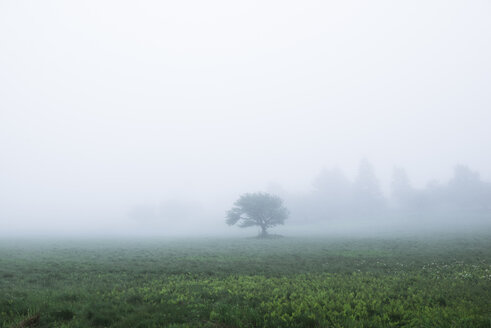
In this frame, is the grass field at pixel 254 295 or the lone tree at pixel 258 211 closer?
the grass field at pixel 254 295

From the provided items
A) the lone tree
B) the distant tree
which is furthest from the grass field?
the distant tree

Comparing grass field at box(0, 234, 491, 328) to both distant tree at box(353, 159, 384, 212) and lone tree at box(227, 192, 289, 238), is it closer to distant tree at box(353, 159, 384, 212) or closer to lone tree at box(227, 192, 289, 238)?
lone tree at box(227, 192, 289, 238)

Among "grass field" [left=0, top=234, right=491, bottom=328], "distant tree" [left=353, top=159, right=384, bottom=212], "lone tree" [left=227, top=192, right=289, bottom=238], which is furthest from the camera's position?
"distant tree" [left=353, top=159, right=384, bottom=212]

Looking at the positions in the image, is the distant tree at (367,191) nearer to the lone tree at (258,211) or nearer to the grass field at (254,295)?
the lone tree at (258,211)

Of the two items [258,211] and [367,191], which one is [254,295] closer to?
[258,211]

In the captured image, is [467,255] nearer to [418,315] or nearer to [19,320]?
[418,315]

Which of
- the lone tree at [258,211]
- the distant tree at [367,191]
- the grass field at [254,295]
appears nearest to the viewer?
the grass field at [254,295]

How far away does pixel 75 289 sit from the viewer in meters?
14.5

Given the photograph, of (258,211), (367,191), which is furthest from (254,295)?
(367,191)

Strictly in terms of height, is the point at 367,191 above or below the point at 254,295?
above

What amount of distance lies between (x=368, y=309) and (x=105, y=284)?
1435 cm

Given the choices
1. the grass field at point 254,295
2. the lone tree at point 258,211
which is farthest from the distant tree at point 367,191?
the grass field at point 254,295

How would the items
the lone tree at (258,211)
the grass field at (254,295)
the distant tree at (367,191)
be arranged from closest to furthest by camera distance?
the grass field at (254,295)
the lone tree at (258,211)
the distant tree at (367,191)

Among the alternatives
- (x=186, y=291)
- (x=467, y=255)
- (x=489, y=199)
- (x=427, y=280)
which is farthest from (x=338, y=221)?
(x=186, y=291)
